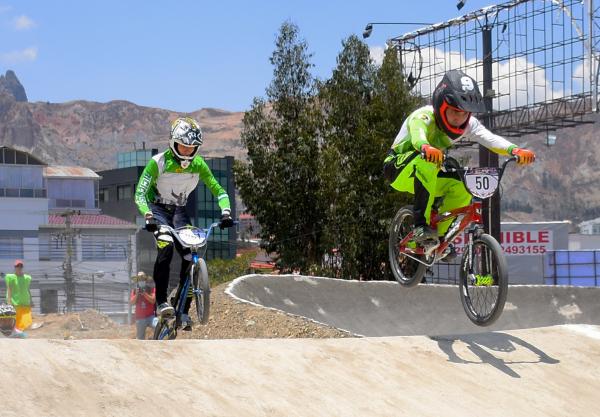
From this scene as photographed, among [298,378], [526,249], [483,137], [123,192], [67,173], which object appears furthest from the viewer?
[123,192]

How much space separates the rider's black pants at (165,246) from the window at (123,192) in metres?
116

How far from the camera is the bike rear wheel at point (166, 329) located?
1059 centimetres

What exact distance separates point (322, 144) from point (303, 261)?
3865 mm

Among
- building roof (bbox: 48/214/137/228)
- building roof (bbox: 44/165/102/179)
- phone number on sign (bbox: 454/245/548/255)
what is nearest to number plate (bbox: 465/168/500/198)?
phone number on sign (bbox: 454/245/548/255)

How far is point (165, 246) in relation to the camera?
Answer: 1017 centimetres

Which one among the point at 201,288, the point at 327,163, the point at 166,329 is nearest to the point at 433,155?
the point at 201,288

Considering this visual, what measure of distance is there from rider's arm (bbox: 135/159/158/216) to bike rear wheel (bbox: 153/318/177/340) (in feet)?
4.06

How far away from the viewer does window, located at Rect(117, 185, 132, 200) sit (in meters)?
126

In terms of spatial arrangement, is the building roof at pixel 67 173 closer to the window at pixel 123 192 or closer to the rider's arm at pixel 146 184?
the window at pixel 123 192

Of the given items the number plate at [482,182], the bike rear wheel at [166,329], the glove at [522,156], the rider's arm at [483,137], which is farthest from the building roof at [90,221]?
the number plate at [482,182]

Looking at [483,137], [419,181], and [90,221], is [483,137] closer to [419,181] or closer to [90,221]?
[419,181]

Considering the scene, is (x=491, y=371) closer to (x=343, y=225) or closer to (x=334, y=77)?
(x=343, y=225)

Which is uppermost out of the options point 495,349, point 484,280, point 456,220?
point 456,220

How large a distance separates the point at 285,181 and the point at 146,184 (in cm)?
2296
